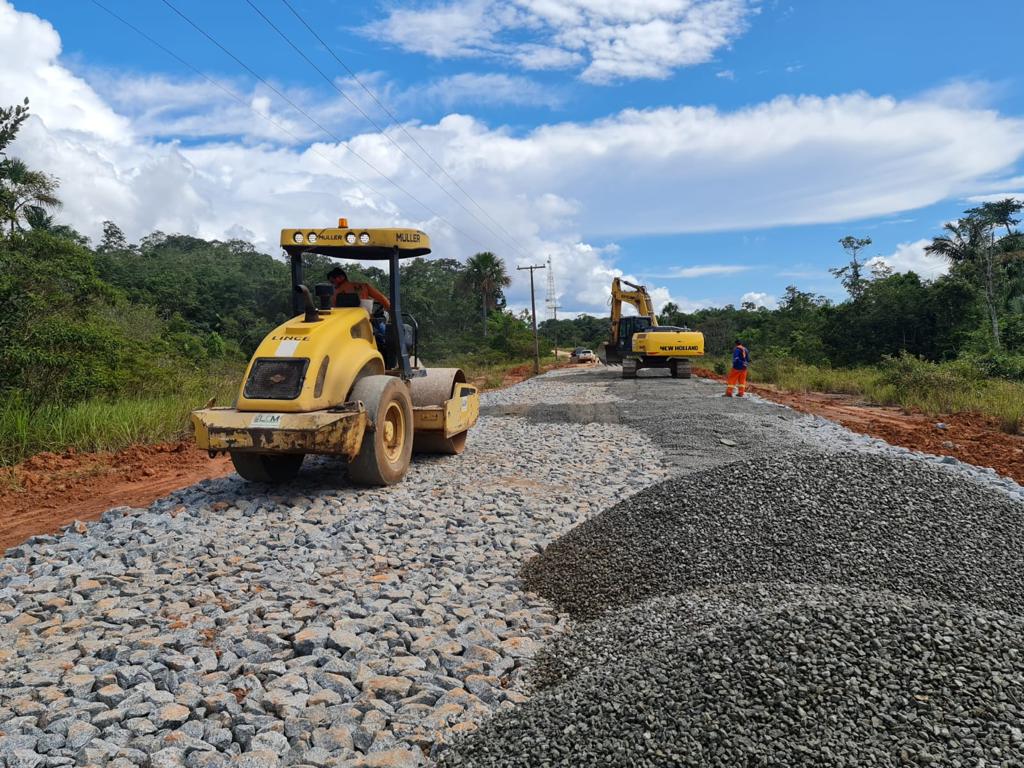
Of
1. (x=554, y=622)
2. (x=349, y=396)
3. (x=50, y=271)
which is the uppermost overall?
(x=50, y=271)

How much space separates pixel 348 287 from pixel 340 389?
5.70 feet

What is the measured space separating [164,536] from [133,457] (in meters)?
4.39

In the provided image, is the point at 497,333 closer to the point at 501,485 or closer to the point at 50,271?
the point at 50,271

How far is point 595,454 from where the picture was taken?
886cm

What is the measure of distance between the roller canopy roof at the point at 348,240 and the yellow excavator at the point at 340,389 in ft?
0.03

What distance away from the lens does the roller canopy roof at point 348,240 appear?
715 centimetres

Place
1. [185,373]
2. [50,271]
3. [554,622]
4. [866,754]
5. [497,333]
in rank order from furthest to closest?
1. [497,333]
2. [185,373]
3. [50,271]
4. [554,622]
5. [866,754]

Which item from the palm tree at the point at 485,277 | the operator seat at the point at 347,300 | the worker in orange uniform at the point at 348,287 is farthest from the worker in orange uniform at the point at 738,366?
the palm tree at the point at 485,277

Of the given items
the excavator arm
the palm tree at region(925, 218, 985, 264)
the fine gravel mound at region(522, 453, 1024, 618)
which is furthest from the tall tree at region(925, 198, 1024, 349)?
the fine gravel mound at region(522, 453, 1024, 618)

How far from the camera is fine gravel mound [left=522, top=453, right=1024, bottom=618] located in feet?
13.7

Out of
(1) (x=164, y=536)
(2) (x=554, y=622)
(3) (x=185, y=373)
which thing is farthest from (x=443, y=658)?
(3) (x=185, y=373)

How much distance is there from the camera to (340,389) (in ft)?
20.7

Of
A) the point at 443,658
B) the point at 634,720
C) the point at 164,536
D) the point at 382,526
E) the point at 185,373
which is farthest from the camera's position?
the point at 185,373

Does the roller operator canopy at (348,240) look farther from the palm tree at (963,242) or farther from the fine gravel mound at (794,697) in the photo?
the palm tree at (963,242)
